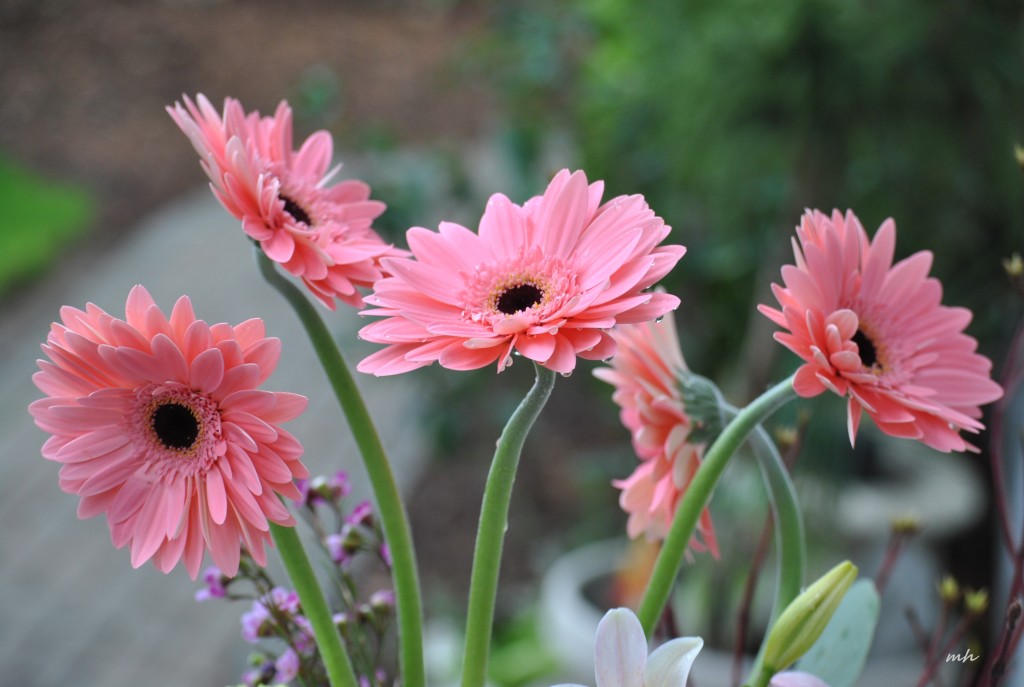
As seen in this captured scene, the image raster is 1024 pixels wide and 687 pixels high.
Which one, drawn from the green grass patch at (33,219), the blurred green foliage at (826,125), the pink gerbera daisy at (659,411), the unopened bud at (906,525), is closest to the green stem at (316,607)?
Result: the pink gerbera daisy at (659,411)

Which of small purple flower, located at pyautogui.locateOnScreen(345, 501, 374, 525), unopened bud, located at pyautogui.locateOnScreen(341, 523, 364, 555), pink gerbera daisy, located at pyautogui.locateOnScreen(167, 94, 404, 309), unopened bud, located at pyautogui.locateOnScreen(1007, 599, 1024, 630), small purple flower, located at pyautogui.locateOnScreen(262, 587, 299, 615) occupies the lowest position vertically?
unopened bud, located at pyautogui.locateOnScreen(1007, 599, 1024, 630)

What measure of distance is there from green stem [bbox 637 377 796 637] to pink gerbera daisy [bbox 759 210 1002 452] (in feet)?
0.06

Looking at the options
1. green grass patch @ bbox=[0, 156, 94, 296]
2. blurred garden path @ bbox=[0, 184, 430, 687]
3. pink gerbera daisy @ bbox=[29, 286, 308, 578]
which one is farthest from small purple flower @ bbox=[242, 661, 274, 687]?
green grass patch @ bbox=[0, 156, 94, 296]

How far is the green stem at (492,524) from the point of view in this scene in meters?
0.31

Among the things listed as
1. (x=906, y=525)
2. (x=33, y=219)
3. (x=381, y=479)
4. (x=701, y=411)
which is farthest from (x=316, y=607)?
(x=33, y=219)

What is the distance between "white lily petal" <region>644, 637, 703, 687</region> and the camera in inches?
12.7

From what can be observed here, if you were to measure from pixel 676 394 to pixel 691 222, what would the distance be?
1.28 meters

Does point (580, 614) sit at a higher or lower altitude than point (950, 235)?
lower

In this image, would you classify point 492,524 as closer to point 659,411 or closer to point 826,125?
point 659,411

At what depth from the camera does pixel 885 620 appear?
1.33 m

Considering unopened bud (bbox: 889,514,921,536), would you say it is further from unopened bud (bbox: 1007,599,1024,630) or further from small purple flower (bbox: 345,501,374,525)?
small purple flower (bbox: 345,501,374,525)

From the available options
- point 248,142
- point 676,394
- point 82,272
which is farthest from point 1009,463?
point 82,272

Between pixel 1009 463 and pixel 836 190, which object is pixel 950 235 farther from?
pixel 1009 463

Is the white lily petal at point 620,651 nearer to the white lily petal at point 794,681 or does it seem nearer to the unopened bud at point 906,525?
the white lily petal at point 794,681
